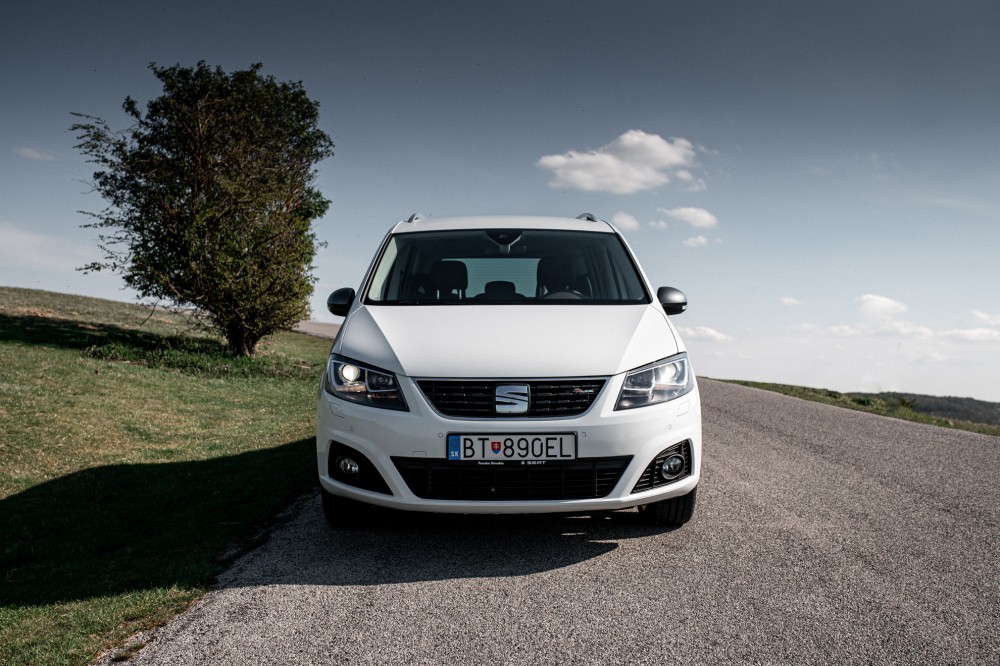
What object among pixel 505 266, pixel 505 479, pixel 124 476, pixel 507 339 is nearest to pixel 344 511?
pixel 505 479

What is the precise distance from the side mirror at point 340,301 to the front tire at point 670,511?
2417 mm

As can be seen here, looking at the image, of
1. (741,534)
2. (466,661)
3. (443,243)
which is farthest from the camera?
(443,243)

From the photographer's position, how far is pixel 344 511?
4477 millimetres

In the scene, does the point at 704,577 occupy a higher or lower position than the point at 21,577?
higher

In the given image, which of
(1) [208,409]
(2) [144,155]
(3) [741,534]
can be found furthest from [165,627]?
(2) [144,155]

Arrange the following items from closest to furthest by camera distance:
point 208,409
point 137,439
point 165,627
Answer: point 165,627, point 137,439, point 208,409

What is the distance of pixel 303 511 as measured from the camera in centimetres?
518

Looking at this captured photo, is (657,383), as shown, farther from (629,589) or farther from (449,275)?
(449,275)

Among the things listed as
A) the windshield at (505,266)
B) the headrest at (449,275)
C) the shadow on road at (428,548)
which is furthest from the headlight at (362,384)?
the headrest at (449,275)

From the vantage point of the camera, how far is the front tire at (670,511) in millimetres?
4473

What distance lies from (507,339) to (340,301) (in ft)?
5.14

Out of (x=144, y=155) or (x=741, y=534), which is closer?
(x=741, y=534)

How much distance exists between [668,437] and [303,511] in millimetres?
2666

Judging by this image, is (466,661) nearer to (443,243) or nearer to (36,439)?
(443,243)
